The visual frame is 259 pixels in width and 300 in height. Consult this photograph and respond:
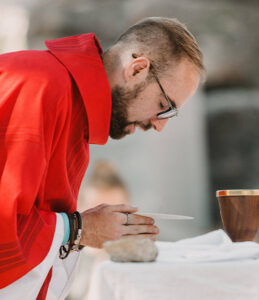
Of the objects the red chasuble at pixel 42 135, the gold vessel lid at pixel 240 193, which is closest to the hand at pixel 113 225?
the red chasuble at pixel 42 135

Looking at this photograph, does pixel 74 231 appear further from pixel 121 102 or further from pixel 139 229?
pixel 121 102

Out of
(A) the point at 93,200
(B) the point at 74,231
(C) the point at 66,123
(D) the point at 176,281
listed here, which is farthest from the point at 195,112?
(D) the point at 176,281

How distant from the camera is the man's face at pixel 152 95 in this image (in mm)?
1717

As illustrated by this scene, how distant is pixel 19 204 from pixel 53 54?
0.54m

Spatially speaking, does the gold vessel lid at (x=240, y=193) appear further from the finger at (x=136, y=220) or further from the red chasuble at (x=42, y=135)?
the red chasuble at (x=42, y=135)

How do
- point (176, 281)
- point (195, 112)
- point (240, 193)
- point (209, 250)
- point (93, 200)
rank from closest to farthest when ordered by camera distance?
point (176, 281) < point (209, 250) < point (240, 193) < point (93, 200) < point (195, 112)

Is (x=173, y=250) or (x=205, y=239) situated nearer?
(x=173, y=250)

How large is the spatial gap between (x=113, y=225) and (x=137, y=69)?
1.88 feet

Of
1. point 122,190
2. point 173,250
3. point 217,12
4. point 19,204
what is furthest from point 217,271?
point 217,12

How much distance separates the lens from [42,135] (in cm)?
141

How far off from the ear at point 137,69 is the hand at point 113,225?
482mm

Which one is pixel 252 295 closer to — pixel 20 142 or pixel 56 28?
pixel 20 142

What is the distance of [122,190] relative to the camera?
425 cm

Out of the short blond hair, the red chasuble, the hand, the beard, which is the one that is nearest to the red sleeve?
the red chasuble
